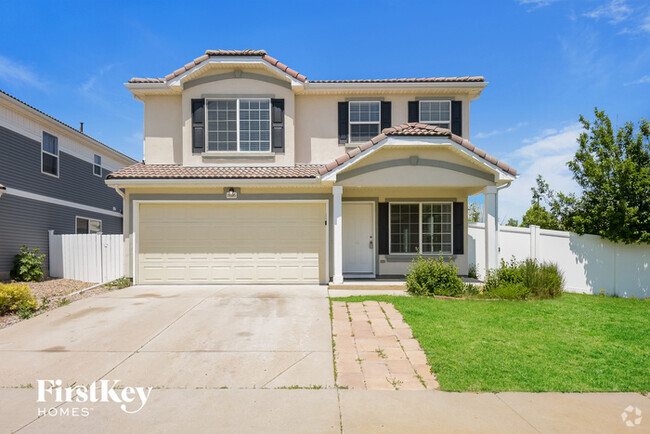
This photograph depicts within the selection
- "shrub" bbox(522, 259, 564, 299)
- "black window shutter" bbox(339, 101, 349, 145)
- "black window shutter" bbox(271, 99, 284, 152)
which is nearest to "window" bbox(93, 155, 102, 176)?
"black window shutter" bbox(271, 99, 284, 152)

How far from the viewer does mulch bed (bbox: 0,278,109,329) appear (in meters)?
7.60

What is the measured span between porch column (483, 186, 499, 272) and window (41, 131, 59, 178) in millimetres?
15994

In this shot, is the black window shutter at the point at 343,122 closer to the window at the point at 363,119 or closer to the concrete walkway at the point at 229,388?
the window at the point at 363,119

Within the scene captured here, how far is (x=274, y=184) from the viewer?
10.6m

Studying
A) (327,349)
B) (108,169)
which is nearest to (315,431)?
(327,349)

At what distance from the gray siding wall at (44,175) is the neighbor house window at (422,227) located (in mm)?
13144

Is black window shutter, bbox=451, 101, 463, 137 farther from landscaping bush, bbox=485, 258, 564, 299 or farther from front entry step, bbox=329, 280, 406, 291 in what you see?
front entry step, bbox=329, 280, 406, 291

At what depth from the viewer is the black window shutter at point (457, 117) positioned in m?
12.2

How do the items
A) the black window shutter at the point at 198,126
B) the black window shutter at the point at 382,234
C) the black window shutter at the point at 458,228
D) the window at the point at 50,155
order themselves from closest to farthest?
the black window shutter at the point at 198,126 < the black window shutter at the point at 382,234 < the black window shutter at the point at 458,228 < the window at the point at 50,155

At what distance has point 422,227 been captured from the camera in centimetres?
1223

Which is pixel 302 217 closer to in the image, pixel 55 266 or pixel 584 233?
pixel 584 233

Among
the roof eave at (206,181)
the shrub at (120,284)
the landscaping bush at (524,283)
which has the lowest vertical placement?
the shrub at (120,284)

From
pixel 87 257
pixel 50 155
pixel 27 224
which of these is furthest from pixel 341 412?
pixel 50 155

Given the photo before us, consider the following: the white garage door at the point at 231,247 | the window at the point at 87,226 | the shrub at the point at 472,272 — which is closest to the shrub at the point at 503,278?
the shrub at the point at 472,272
